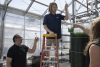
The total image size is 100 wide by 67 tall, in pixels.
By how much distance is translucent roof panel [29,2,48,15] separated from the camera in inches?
242

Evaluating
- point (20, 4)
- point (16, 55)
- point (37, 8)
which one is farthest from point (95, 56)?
point (37, 8)

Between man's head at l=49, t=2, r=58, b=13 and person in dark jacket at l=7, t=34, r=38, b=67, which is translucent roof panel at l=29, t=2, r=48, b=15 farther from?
person in dark jacket at l=7, t=34, r=38, b=67

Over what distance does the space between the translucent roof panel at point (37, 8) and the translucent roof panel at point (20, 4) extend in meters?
0.39

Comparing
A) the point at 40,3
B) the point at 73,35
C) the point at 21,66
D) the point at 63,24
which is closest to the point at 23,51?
the point at 21,66

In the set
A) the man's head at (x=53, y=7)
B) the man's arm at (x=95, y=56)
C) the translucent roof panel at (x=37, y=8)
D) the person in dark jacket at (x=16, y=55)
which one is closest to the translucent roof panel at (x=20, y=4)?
the translucent roof panel at (x=37, y=8)

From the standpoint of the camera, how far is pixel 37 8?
645cm

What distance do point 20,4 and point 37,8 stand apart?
3.89ft

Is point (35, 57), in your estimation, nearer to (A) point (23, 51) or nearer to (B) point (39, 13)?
(A) point (23, 51)

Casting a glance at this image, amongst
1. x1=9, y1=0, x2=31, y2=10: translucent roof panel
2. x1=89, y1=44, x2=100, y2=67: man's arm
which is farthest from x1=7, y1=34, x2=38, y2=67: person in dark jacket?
x1=9, y1=0, x2=31, y2=10: translucent roof panel

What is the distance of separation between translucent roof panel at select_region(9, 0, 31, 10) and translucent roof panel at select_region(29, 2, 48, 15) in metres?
0.39

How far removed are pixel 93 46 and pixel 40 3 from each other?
5.77m

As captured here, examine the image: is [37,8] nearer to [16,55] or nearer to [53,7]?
[53,7]

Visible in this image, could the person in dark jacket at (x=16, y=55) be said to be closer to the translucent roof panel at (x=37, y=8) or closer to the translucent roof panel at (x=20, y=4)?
the translucent roof panel at (x=20, y=4)

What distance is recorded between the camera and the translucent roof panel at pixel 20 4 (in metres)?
5.28
